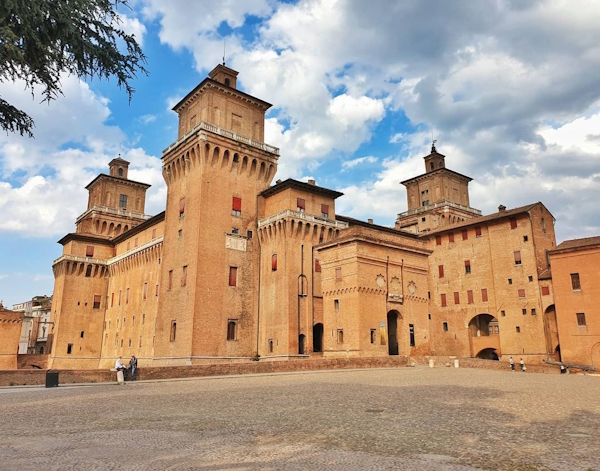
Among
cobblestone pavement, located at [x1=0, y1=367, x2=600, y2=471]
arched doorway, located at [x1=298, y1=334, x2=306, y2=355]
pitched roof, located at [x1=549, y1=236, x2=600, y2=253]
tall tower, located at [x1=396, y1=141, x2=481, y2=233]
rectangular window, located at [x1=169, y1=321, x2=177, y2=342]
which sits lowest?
cobblestone pavement, located at [x1=0, y1=367, x2=600, y2=471]

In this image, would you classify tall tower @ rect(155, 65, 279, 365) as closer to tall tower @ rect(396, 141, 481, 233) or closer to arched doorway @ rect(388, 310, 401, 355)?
arched doorway @ rect(388, 310, 401, 355)

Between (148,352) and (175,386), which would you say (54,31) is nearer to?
(175,386)

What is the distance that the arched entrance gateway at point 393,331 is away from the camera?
135 ft

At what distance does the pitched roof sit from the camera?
129ft

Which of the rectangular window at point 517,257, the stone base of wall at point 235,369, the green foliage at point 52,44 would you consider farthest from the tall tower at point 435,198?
the green foliage at point 52,44

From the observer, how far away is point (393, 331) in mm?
42062

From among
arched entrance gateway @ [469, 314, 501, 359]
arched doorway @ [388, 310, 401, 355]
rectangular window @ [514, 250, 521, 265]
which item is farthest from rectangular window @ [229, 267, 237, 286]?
rectangular window @ [514, 250, 521, 265]

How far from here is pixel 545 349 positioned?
42844mm

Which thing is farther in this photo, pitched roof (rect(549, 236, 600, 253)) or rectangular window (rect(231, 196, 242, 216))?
rectangular window (rect(231, 196, 242, 216))

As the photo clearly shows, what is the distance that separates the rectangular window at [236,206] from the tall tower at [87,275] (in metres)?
26.5

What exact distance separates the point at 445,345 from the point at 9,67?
166 feet

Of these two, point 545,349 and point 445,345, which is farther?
point 445,345

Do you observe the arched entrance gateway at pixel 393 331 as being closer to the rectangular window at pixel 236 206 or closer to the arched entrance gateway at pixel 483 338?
the arched entrance gateway at pixel 483 338

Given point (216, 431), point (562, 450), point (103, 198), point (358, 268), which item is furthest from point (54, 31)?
point (103, 198)
